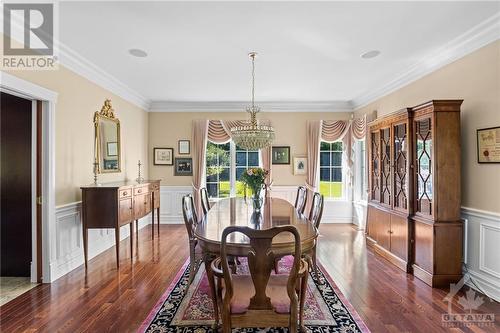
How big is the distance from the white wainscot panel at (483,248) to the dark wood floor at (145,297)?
8.6 inches

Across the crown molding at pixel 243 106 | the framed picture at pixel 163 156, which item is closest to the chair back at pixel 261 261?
the crown molding at pixel 243 106

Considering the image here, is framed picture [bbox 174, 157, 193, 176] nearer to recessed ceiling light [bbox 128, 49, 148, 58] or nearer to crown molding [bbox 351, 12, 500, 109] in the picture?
recessed ceiling light [bbox 128, 49, 148, 58]

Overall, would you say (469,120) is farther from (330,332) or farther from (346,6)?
(330,332)

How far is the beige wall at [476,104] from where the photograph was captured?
9.59 feet

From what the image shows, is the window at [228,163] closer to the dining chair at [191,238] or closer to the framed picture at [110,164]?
the framed picture at [110,164]

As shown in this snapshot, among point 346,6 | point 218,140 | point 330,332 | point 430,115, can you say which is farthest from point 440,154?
point 218,140

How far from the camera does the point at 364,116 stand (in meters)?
5.82

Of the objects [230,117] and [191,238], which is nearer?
[191,238]

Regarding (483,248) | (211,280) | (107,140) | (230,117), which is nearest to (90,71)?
(107,140)

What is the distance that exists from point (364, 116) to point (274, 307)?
190 inches

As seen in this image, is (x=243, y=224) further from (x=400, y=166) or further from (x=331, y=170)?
(x=331, y=170)

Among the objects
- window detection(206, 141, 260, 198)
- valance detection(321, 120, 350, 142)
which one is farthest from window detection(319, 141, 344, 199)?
window detection(206, 141, 260, 198)

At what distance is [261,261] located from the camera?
1823 mm

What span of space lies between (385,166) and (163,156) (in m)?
4.59
